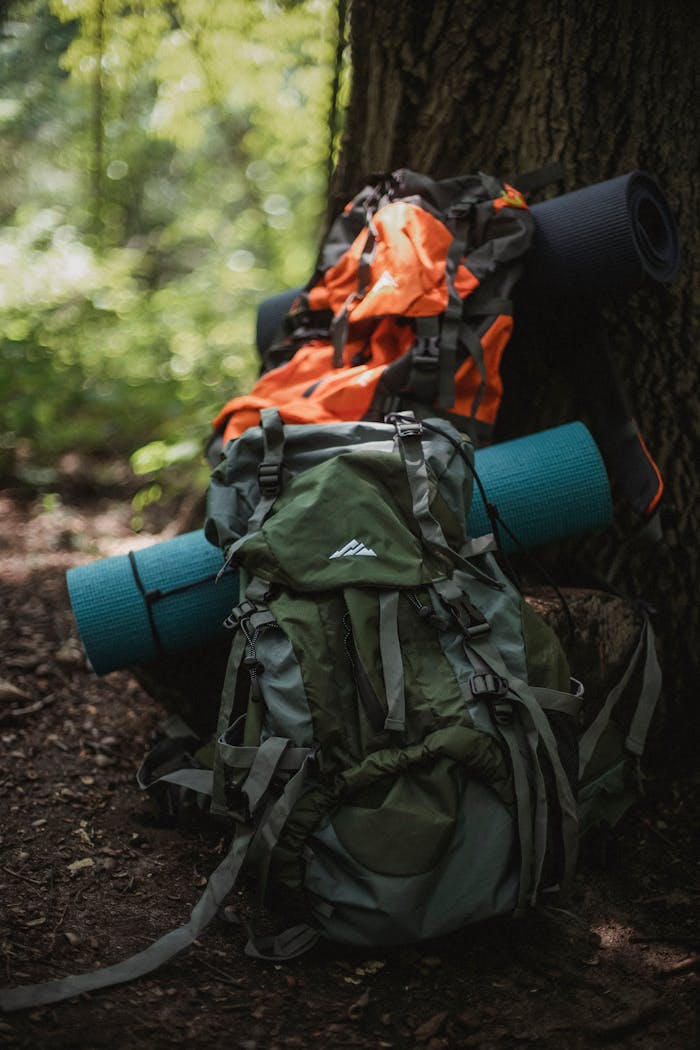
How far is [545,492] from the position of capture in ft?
8.83

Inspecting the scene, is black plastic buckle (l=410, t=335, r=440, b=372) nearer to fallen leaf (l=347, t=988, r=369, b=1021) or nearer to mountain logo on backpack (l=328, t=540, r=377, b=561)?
mountain logo on backpack (l=328, t=540, r=377, b=561)

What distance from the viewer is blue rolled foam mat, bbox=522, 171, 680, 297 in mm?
2729

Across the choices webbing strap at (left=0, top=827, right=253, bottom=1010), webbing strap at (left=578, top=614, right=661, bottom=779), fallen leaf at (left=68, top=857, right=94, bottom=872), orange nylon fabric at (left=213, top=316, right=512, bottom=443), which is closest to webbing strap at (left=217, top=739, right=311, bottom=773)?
webbing strap at (left=0, top=827, right=253, bottom=1010)

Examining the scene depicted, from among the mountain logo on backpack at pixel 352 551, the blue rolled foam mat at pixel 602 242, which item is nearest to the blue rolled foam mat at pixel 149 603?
the mountain logo on backpack at pixel 352 551

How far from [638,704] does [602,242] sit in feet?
5.25

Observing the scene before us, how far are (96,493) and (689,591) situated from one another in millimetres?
4212

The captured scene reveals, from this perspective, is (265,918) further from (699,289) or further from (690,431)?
(699,289)

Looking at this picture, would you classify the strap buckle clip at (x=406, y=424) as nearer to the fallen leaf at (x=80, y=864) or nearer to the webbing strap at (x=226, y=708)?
the webbing strap at (x=226, y=708)

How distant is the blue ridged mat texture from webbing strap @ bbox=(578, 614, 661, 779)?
0.47m

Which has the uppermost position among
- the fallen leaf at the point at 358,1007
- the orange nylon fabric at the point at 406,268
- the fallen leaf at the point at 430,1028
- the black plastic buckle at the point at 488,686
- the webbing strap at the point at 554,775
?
the orange nylon fabric at the point at 406,268

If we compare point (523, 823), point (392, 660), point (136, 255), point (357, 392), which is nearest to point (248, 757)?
point (392, 660)

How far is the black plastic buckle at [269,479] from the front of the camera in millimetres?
2375

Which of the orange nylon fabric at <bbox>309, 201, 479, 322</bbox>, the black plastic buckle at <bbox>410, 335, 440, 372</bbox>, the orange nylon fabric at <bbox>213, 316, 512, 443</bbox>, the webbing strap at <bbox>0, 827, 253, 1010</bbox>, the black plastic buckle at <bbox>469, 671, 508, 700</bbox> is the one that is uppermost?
the orange nylon fabric at <bbox>309, 201, 479, 322</bbox>

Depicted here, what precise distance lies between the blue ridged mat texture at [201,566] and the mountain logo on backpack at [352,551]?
0.58 metres
